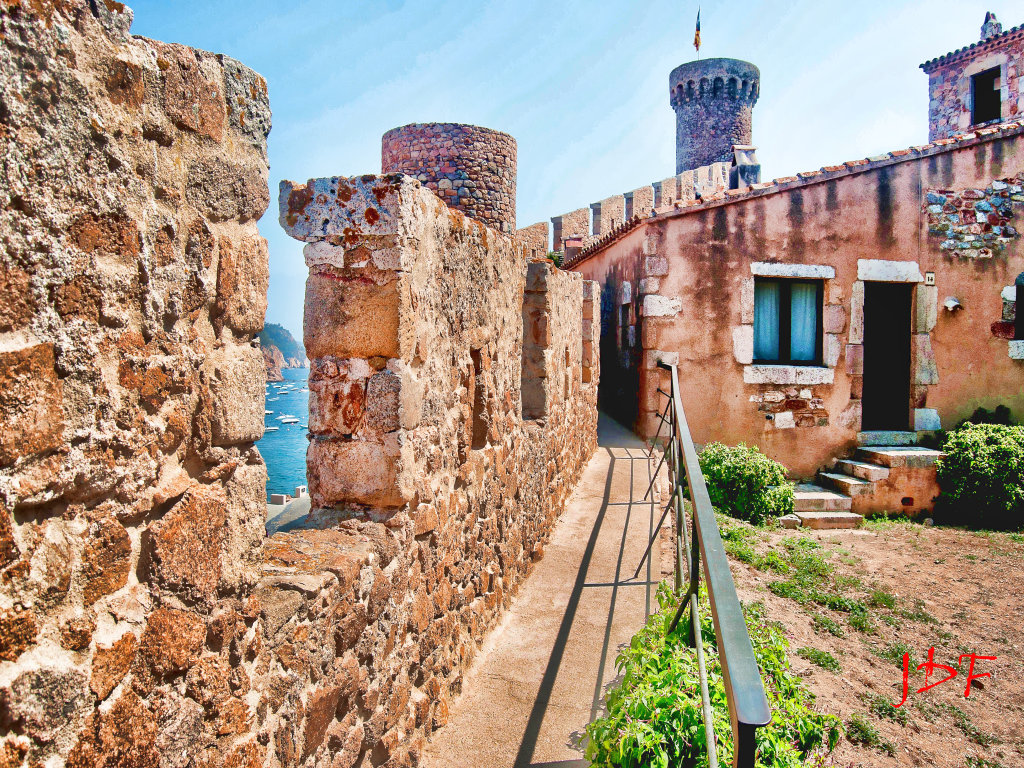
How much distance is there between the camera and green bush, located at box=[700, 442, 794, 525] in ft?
28.2

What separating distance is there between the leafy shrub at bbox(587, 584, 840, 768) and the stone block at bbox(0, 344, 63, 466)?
1.93 m

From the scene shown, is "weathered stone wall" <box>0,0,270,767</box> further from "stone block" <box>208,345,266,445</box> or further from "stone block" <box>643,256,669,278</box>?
"stone block" <box>643,256,669,278</box>

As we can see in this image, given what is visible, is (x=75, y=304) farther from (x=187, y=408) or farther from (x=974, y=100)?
(x=974, y=100)

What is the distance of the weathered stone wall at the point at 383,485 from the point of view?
1.90m

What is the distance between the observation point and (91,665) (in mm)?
1055

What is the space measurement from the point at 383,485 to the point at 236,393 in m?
1.11

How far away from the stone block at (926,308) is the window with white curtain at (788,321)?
1.62 m

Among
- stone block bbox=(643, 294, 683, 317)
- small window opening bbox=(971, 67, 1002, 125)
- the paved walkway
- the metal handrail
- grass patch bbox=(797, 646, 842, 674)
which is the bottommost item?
grass patch bbox=(797, 646, 842, 674)

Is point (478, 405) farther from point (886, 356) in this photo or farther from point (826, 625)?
point (886, 356)

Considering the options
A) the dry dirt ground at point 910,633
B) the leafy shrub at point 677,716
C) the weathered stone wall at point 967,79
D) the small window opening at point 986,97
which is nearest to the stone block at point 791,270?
the dry dirt ground at point 910,633

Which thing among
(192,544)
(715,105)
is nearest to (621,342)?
(192,544)

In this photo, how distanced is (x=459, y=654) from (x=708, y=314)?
7.80 metres

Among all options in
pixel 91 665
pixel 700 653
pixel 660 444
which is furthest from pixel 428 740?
pixel 660 444

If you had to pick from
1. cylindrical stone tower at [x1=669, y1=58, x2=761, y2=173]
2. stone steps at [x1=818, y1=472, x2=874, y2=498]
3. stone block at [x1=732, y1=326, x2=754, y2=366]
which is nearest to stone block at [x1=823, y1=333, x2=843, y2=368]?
stone block at [x1=732, y1=326, x2=754, y2=366]
